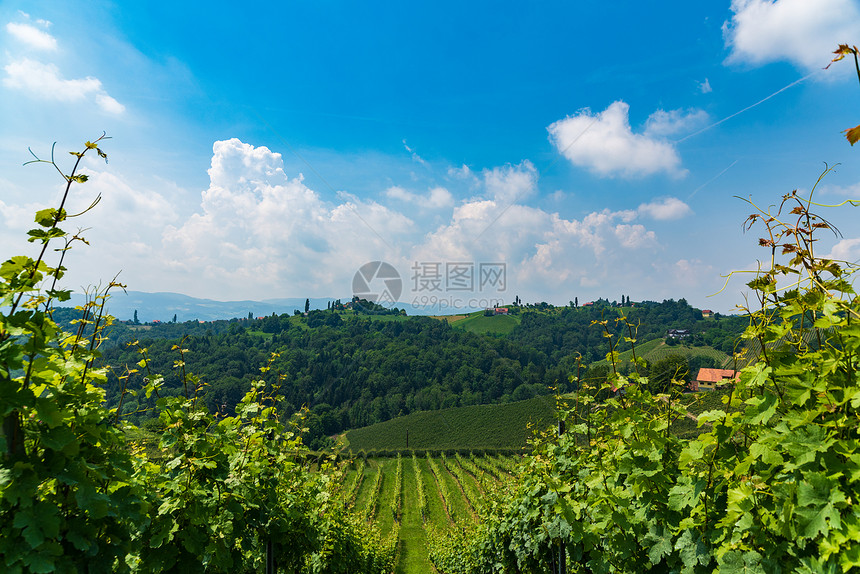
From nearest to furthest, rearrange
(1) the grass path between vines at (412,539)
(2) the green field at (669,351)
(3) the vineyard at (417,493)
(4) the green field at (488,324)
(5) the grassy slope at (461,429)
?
(1) the grass path between vines at (412,539), (3) the vineyard at (417,493), (2) the green field at (669,351), (5) the grassy slope at (461,429), (4) the green field at (488,324)

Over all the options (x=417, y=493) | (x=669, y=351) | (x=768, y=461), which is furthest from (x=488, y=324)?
(x=768, y=461)

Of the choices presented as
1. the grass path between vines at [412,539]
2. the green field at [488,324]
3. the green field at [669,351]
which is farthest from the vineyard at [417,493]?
the green field at [488,324]

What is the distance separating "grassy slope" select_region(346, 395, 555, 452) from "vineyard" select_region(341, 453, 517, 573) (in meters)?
6.70

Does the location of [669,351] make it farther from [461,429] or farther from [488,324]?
[488,324]

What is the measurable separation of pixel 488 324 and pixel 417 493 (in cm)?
9642

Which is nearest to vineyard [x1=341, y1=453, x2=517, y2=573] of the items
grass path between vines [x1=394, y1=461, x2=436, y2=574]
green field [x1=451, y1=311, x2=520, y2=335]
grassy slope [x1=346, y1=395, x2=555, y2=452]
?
grass path between vines [x1=394, y1=461, x2=436, y2=574]

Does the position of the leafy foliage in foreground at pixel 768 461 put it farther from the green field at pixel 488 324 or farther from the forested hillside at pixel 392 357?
the green field at pixel 488 324

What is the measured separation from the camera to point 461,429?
209 feet

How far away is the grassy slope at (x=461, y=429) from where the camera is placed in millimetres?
57094

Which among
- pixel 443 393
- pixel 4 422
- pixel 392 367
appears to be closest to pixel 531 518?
pixel 4 422

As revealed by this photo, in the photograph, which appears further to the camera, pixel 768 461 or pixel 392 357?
pixel 392 357

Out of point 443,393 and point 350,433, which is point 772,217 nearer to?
point 350,433

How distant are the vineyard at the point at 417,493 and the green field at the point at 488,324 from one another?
7470 cm

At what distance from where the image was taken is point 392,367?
103750 millimetres
